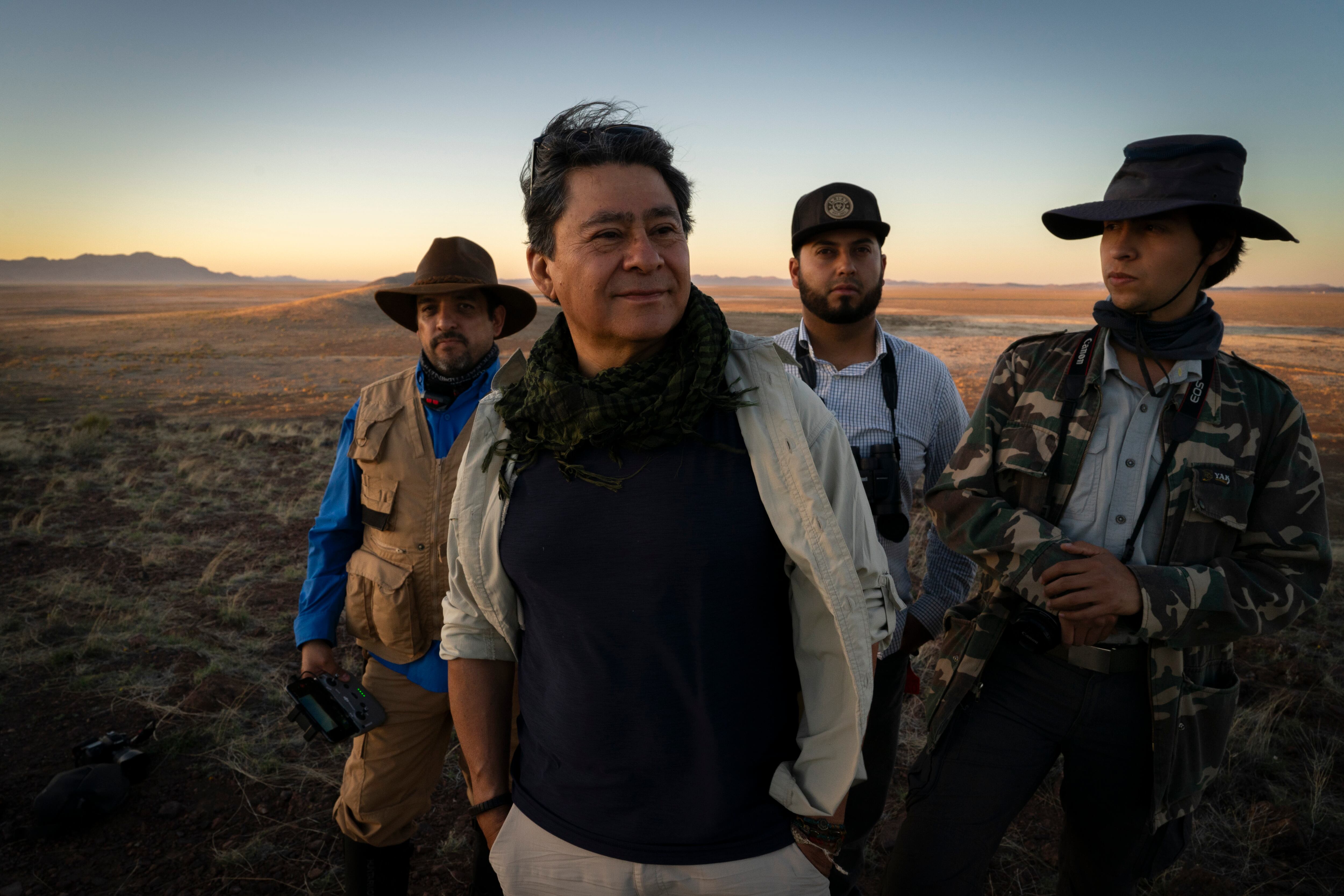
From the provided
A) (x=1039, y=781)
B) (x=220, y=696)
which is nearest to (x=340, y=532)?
(x=220, y=696)

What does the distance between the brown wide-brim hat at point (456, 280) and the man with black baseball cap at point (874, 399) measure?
1.25m

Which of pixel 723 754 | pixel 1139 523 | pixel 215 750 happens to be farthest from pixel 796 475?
pixel 215 750

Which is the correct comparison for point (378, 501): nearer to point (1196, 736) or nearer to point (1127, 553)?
point (1127, 553)

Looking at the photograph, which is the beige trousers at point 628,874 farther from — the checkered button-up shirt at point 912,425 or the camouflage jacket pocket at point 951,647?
the checkered button-up shirt at point 912,425

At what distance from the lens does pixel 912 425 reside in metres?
2.65

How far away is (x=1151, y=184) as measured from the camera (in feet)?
6.63

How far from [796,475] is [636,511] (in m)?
0.34

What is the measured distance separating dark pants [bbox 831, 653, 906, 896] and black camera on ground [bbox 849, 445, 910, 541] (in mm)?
557

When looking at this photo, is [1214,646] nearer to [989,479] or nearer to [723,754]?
[989,479]

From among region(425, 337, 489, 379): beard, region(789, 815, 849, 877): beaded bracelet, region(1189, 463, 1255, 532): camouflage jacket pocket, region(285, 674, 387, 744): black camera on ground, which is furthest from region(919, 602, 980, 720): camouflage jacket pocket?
region(425, 337, 489, 379): beard

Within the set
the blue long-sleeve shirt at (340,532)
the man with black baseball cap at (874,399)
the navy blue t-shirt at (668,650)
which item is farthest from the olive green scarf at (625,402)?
the man with black baseball cap at (874,399)

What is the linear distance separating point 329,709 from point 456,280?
65.4 inches

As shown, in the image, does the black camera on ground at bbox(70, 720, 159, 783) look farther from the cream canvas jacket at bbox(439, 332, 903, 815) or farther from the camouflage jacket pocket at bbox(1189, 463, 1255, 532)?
the camouflage jacket pocket at bbox(1189, 463, 1255, 532)

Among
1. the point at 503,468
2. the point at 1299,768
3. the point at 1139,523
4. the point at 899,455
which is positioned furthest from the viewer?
the point at 1299,768
